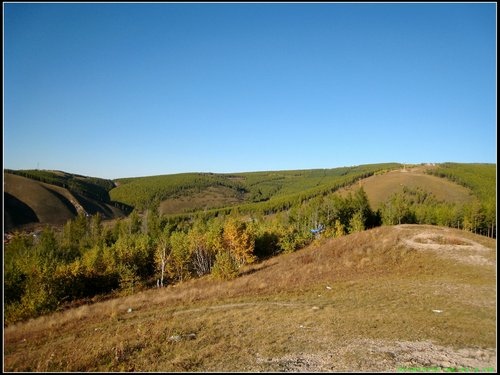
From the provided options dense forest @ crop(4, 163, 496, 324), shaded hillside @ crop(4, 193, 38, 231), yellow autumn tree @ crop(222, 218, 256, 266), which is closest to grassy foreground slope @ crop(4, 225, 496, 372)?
dense forest @ crop(4, 163, 496, 324)

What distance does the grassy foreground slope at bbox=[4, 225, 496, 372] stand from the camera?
1429 centimetres

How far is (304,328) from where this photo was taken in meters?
18.8

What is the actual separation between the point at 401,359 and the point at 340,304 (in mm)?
10543

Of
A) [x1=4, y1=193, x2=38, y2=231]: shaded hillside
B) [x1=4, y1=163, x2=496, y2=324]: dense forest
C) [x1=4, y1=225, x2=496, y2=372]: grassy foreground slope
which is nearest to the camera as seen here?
[x1=4, y1=225, x2=496, y2=372]: grassy foreground slope

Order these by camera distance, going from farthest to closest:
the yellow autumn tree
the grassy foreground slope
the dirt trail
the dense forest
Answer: the yellow autumn tree < the dense forest < the grassy foreground slope < the dirt trail

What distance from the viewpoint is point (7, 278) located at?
48.1 meters

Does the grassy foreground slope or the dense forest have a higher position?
the grassy foreground slope

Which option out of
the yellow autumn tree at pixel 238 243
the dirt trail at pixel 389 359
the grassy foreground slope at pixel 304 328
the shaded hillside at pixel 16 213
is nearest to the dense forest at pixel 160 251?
the yellow autumn tree at pixel 238 243

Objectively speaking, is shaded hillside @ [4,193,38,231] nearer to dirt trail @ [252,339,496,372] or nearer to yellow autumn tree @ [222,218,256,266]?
yellow autumn tree @ [222,218,256,266]

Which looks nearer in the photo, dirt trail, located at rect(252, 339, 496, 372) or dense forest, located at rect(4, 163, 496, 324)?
dirt trail, located at rect(252, 339, 496, 372)

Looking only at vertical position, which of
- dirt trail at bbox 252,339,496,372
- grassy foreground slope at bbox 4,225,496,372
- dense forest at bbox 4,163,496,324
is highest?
dirt trail at bbox 252,339,496,372

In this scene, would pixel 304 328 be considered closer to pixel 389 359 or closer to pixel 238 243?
pixel 389 359

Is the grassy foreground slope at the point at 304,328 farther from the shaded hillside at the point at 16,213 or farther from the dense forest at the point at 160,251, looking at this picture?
the shaded hillside at the point at 16,213

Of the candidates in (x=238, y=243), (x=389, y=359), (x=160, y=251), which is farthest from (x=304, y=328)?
(x=160, y=251)
